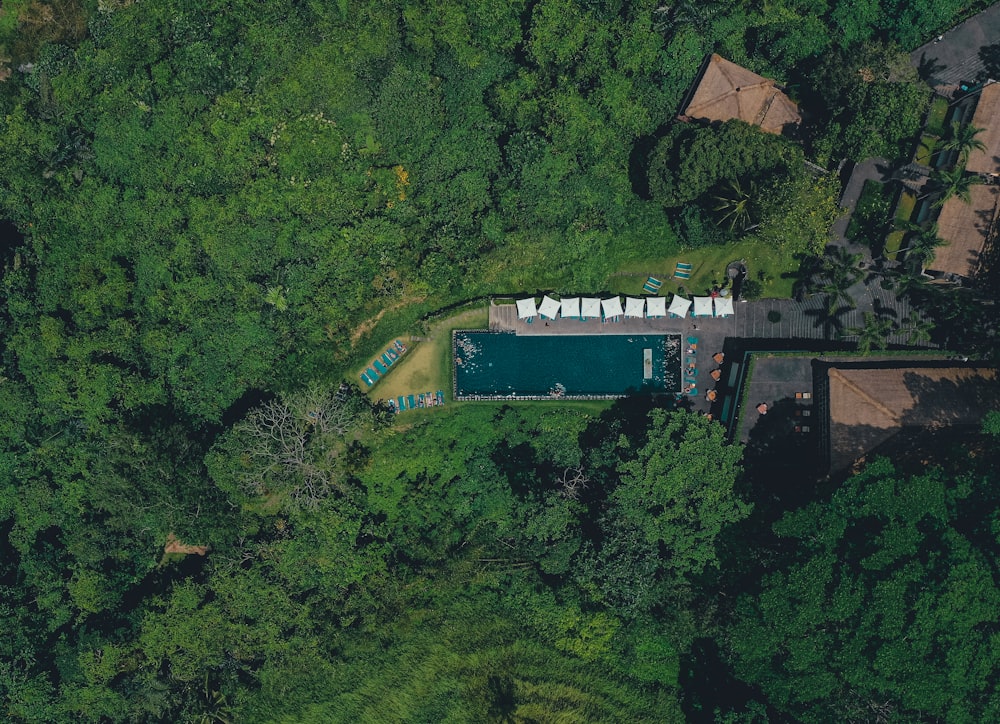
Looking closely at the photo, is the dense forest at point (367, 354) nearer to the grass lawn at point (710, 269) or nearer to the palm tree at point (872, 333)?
the grass lawn at point (710, 269)

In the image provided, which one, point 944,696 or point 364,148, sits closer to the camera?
point 944,696

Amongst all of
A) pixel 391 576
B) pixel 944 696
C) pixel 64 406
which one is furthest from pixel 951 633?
pixel 64 406

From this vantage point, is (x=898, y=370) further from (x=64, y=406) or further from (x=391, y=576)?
(x=64, y=406)

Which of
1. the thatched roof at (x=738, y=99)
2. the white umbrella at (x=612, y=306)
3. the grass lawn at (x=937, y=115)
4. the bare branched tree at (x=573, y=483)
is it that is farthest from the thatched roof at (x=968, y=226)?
the bare branched tree at (x=573, y=483)

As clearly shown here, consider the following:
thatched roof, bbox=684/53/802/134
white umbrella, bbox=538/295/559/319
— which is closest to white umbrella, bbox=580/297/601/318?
white umbrella, bbox=538/295/559/319

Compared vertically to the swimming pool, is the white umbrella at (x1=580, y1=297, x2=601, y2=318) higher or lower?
higher

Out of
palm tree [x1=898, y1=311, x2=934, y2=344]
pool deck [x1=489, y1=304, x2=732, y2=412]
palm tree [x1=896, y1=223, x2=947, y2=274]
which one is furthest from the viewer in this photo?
pool deck [x1=489, y1=304, x2=732, y2=412]

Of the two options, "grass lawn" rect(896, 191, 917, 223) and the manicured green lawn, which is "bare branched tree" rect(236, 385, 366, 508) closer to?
the manicured green lawn

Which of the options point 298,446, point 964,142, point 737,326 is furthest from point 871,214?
point 298,446
